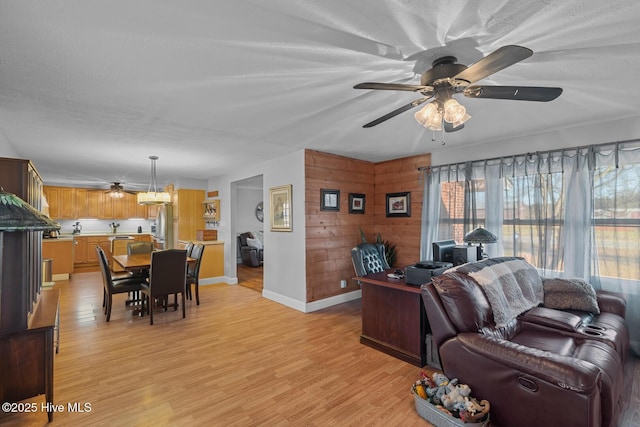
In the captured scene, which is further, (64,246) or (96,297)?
(64,246)

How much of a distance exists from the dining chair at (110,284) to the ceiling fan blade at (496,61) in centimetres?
454

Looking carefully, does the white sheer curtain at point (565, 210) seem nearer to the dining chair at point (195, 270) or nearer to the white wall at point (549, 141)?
the white wall at point (549, 141)

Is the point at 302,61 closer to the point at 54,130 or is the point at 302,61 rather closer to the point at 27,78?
the point at 27,78

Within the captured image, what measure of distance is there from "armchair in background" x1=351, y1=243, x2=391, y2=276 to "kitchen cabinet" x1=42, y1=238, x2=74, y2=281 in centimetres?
692

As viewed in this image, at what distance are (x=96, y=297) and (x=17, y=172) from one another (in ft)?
12.9

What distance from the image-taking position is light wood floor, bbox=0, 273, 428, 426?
79.5 inches

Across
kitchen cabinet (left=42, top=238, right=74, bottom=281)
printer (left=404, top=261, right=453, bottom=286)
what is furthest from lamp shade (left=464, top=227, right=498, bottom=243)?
kitchen cabinet (left=42, top=238, right=74, bottom=281)

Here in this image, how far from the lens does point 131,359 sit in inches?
111

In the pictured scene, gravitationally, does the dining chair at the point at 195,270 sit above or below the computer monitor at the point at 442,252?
below

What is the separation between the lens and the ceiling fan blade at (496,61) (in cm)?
127

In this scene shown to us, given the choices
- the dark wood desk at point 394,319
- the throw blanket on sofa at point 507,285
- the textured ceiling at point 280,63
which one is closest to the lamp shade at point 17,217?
the textured ceiling at point 280,63

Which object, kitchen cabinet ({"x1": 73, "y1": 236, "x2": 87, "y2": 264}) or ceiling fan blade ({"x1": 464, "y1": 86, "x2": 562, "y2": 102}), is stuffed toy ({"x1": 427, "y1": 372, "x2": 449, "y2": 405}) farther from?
kitchen cabinet ({"x1": 73, "y1": 236, "x2": 87, "y2": 264})

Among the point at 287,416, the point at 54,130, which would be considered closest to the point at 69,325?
the point at 54,130

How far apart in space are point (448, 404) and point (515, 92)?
6.50 feet
